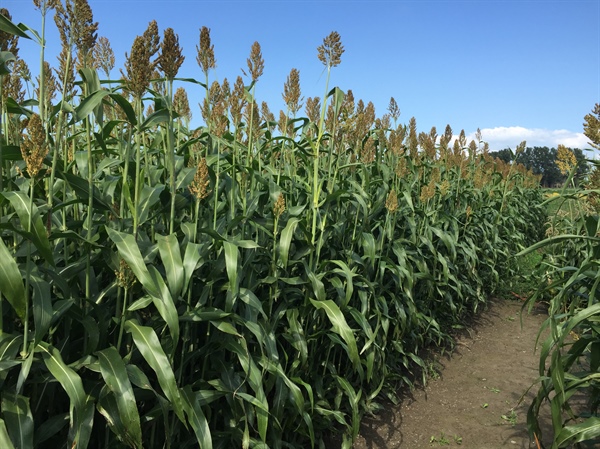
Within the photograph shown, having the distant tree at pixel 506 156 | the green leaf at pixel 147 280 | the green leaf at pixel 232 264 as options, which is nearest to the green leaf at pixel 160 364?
the green leaf at pixel 147 280

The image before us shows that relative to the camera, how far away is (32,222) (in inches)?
58.7

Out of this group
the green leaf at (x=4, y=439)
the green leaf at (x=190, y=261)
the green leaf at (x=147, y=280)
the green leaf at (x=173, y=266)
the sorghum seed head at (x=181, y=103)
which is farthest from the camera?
the sorghum seed head at (x=181, y=103)

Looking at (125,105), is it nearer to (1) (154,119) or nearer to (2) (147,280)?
(1) (154,119)

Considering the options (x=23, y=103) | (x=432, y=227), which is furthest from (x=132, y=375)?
(x=432, y=227)

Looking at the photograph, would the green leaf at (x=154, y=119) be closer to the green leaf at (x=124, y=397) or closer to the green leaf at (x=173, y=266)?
the green leaf at (x=173, y=266)

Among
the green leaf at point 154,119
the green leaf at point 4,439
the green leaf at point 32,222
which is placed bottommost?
the green leaf at point 4,439

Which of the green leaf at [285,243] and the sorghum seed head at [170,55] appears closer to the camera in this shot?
the sorghum seed head at [170,55]

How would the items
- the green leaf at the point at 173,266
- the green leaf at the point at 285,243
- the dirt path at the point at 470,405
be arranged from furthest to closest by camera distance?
the dirt path at the point at 470,405, the green leaf at the point at 285,243, the green leaf at the point at 173,266

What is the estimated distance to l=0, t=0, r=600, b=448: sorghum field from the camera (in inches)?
64.5

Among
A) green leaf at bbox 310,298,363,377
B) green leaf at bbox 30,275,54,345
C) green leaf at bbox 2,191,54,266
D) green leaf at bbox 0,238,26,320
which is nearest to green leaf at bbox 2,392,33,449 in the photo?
green leaf at bbox 30,275,54,345

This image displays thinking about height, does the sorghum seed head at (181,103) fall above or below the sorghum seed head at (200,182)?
above

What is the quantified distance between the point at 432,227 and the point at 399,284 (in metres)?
1.09

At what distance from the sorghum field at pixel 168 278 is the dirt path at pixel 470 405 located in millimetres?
216

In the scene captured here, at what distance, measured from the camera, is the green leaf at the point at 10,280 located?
1449 millimetres
